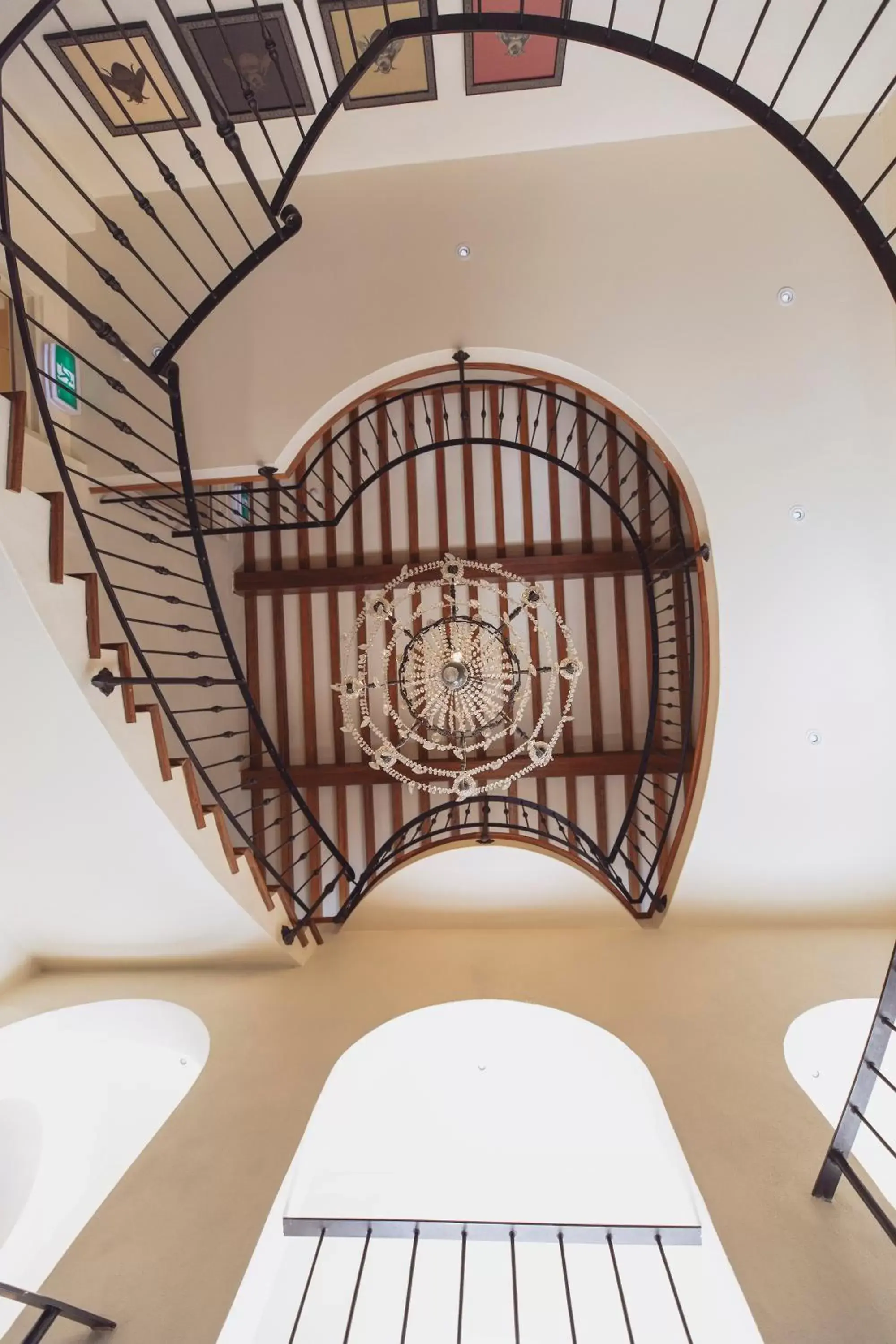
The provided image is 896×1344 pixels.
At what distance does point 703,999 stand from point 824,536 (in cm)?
212

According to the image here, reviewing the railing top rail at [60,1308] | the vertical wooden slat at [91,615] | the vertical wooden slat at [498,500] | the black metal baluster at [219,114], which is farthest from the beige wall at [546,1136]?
the black metal baluster at [219,114]

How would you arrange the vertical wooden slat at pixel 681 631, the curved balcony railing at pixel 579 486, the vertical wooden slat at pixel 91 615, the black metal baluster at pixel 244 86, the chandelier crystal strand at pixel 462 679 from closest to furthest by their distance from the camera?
the black metal baluster at pixel 244 86 → the vertical wooden slat at pixel 91 615 → the chandelier crystal strand at pixel 462 679 → the vertical wooden slat at pixel 681 631 → the curved balcony railing at pixel 579 486

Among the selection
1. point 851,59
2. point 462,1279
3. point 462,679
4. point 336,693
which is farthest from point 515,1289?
point 336,693

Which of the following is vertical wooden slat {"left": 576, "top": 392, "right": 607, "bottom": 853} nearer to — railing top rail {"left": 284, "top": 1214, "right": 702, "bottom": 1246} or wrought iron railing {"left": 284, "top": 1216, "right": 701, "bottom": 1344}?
wrought iron railing {"left": 284, "top": 1216, "right": 701, "bottom": 1344}

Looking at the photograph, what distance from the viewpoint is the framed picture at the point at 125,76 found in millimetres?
2543

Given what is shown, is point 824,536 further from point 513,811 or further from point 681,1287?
point 681,1287

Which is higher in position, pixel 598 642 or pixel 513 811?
pixel 598 642

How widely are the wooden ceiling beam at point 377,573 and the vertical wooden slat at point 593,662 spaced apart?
0.14 meters

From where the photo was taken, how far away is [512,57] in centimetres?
268

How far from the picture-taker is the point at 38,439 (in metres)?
3.19

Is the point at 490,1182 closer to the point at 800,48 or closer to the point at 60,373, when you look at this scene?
the point at 800,48

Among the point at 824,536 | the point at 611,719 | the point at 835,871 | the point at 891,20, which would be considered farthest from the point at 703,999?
the point at 891,20

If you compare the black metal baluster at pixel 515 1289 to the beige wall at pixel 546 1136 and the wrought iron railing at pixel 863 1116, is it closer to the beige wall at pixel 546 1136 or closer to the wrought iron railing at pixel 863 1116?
the beige wall at pixel 546 1136

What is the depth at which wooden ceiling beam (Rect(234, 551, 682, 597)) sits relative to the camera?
192 inches
